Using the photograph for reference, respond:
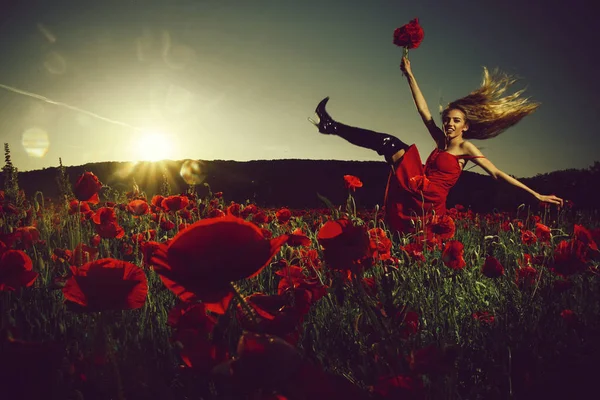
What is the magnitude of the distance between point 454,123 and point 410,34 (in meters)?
1.50

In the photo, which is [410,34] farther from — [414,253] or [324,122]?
[414,253]

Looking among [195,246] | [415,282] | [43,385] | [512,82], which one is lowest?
[415,282]

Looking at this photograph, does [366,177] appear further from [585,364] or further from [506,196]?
[585,364]

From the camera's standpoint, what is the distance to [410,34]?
12.4 ft

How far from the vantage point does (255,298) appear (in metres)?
0.75

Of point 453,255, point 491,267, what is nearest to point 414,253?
point 453,255

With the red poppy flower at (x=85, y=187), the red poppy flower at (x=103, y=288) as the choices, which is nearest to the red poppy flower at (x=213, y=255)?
the red poppy flower at (x=103, y=288)

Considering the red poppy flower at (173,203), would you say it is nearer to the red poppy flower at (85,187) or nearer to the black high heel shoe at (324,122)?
the red poppy flower at (85,187)

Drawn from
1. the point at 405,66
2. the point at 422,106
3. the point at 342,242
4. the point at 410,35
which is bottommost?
the point at 342,242

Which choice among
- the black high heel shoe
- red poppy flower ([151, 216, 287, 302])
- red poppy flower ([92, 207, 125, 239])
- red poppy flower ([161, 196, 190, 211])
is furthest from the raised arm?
red poppy flower ([151, 216, 287, 302])

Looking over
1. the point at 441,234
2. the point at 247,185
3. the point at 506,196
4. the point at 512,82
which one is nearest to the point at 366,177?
the point at 247,185

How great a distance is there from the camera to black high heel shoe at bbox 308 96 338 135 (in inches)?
219

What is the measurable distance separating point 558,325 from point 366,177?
1746 cm

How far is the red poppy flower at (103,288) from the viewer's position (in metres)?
0.74
